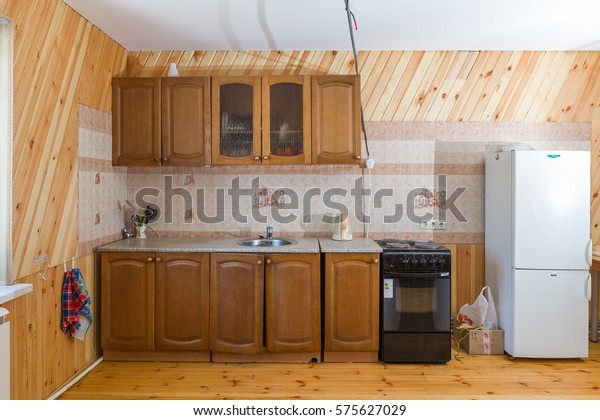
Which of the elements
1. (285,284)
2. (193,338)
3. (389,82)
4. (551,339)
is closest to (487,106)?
(389,82)

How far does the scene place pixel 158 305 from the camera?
145 inches

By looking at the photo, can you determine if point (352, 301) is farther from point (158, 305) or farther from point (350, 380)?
point (158, 305)

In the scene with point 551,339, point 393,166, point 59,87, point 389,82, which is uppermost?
point 389,82

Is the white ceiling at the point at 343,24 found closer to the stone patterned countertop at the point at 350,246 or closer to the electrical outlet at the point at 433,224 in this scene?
the electrical outlet at the point at 433,224

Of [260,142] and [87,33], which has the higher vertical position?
[87,33]

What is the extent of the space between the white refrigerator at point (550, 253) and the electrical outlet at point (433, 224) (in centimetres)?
67

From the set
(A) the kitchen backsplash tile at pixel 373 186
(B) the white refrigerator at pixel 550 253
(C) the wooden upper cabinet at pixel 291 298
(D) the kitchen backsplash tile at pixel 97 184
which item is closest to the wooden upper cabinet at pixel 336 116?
(A) the kitchen backsplash tile at pixel 373 186

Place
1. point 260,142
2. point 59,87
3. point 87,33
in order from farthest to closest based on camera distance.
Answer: point 260,142
point 87,33
point 59,87

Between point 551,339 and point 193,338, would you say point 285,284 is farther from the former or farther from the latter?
point 551,339

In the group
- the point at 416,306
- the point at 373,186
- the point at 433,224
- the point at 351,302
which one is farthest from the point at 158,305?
the point at 433,224

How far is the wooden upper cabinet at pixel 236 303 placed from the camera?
11.9ft

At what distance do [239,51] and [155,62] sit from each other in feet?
2.42

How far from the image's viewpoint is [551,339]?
3670 millimetres

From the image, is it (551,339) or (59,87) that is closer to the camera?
(59,87)
